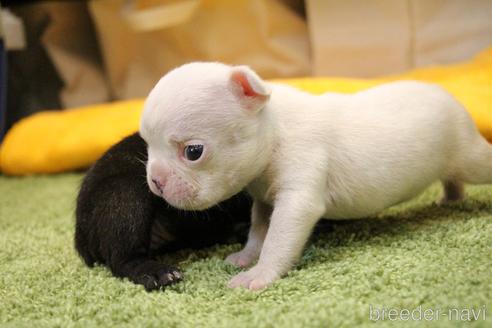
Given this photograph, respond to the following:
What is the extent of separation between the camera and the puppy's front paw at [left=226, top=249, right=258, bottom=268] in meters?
1.75

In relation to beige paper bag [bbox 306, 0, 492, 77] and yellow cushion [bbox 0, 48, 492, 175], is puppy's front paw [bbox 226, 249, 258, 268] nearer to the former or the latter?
yellow cushion [bbox 0, 48, 492, 175]

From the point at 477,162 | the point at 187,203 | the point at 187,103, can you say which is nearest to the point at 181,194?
the point at 187,203

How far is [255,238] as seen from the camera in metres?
1.85

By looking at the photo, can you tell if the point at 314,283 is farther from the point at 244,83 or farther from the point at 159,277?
the point at 244,83

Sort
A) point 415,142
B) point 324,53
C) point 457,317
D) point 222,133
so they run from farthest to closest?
point 324,53 < point 415,142 < point 222,133 < point 457,317

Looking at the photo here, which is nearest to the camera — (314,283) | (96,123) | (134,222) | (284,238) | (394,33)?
(314,283)

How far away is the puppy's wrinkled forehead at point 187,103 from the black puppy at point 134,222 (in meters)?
0.32

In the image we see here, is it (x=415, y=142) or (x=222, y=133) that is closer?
(x=222, y=133)

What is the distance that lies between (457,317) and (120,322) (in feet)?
2.49

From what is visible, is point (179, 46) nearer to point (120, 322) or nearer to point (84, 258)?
point (84, 258)

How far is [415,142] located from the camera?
1.82 meters

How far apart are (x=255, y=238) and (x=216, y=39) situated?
2380 millimetres

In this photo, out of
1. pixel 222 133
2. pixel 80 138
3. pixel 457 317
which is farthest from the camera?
pixel 80 138

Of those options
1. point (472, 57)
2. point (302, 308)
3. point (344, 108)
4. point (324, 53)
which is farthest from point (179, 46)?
point (302, 308)
